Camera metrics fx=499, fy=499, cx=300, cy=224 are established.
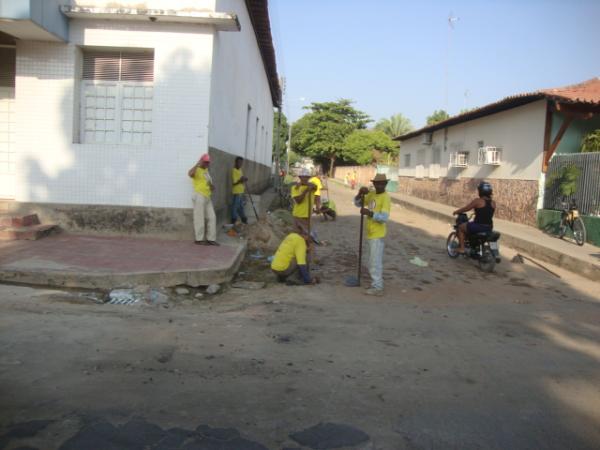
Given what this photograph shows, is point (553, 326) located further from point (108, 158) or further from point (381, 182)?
→ point (108, 158)

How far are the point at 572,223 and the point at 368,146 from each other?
41803 mm

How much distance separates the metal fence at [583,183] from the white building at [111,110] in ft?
30.3

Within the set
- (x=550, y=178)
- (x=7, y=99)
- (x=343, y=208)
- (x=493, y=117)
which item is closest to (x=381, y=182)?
(x=7, y=99)

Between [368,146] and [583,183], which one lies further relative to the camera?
[368,146]

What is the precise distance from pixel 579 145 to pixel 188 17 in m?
11.2

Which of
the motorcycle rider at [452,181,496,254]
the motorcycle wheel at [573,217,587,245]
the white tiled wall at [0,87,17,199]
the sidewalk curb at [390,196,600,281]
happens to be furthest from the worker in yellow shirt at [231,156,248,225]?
the motorcycle wheel at [573,217,587,245]

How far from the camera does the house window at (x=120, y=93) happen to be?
9219 mm

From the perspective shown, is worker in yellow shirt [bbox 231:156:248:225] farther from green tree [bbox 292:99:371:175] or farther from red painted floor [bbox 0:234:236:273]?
green tree [bbox 292:99:371:175]

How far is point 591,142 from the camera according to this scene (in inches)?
529

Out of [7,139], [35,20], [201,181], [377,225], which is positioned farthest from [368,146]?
[377,225]

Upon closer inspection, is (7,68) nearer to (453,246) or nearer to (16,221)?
(16,221)

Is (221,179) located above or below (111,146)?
below

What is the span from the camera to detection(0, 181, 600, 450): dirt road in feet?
10.1

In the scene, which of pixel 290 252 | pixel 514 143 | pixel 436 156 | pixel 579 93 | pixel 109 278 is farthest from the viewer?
pixel 436 156
